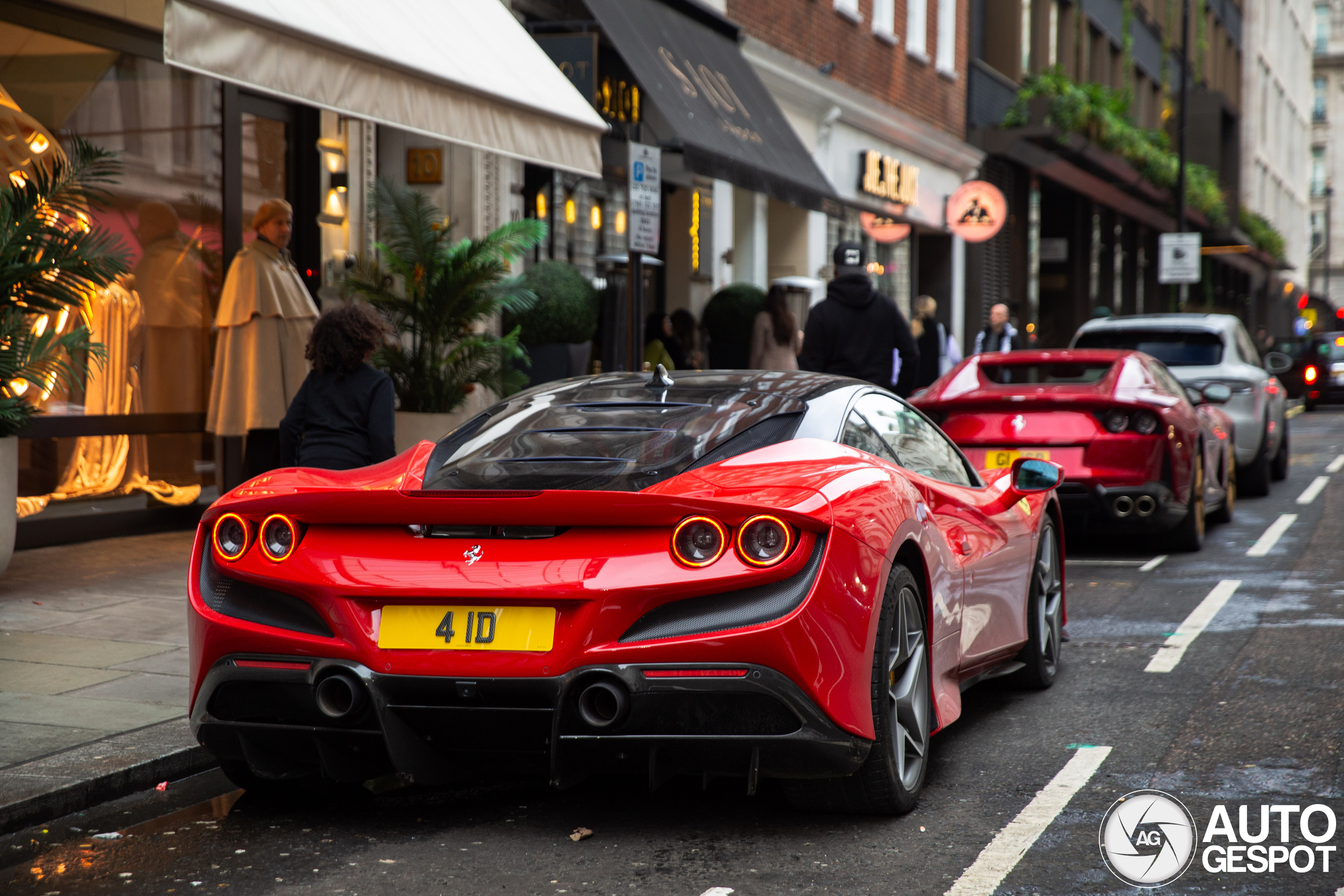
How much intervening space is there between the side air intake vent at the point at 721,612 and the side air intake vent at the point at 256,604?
33.9 inches

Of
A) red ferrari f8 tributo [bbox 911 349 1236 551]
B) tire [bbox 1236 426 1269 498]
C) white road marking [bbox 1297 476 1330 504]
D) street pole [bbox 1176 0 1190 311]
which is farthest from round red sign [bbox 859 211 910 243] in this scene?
red ferrari f8 tributo [bbox 911 349 1236 551]

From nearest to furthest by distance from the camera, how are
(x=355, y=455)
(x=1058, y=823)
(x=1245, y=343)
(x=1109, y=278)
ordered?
1. (x=1058, y=823)
2. (x=355, y=455)
3. (x=1245, y=343)
4. (x=1109, y=278)

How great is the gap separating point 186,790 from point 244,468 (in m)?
6.36

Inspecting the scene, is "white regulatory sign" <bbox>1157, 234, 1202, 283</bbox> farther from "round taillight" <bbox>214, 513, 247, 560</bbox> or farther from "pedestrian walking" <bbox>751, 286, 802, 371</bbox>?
"round taillight" <bbox>214, 513, 247, 560</bbox>

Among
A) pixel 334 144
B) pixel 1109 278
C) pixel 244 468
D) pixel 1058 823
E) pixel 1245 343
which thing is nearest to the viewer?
pixel 1058 823

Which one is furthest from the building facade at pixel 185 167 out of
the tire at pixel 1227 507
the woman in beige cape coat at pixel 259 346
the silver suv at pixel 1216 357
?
the tire at pixel 1227 507

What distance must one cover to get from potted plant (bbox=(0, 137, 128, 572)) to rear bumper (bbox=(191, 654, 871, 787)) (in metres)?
3.55

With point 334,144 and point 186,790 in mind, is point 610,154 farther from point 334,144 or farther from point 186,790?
point 186,790

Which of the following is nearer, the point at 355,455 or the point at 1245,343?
the point at 355,455

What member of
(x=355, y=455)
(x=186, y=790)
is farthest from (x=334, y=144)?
(x=186, y=790)

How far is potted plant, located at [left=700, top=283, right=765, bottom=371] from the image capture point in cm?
1686

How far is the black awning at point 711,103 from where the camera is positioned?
13.8 metres

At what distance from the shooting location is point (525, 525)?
164 inches

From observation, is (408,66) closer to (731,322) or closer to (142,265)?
(142,265)
